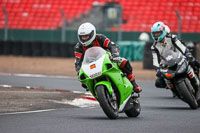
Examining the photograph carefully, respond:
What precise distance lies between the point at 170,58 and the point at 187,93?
84 cm

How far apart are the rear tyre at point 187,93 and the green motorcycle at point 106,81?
1911mm

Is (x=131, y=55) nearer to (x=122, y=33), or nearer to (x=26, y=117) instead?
(x=122, y=33)

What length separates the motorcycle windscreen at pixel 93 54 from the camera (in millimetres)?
9156

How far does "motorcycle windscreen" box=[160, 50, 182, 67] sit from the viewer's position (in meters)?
11.5

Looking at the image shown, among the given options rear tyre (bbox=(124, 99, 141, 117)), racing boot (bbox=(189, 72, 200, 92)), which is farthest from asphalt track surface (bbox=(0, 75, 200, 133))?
racing boot (bbox=(189, 72, 200, 92))

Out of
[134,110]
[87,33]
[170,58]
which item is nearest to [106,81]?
[87,33]

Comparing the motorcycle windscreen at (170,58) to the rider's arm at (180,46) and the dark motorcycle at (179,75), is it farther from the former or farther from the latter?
the rider's arm at (180,46)

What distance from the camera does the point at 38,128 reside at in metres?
7.71

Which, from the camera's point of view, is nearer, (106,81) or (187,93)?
(106,81)

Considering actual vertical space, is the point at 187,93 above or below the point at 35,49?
above

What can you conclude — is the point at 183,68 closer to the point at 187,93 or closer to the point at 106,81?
the point at 187,93

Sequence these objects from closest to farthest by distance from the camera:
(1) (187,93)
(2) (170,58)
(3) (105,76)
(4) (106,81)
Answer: (4) (106,81) → (3) (105,76) → (1) (187,93) → (2) (170,58)

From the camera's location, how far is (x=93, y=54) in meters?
9.20

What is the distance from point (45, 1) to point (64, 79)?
1686cm
